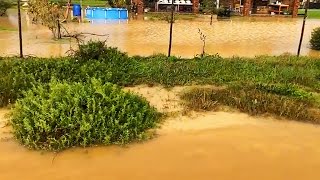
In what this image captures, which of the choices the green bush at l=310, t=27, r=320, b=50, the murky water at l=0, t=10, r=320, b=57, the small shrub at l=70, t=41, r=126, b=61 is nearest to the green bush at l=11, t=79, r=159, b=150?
the small shrub at l=70, t=41, r=126, b=61

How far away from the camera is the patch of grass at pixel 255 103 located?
9641mm

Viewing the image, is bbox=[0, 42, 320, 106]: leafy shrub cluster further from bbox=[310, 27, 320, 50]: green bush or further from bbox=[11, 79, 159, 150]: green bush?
bbox=[310, 27, 320, 50]: green bush

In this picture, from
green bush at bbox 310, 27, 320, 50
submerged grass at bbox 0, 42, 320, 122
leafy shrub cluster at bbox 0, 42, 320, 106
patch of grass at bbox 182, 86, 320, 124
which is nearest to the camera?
patch of grass at bbox 182, 86, 320, 124

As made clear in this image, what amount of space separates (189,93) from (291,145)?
3.04 meters

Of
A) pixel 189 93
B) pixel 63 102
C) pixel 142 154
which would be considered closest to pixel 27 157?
pixel 63 102

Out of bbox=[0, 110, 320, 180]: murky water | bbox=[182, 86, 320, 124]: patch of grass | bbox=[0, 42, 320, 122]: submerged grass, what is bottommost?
bbox=[0, 110, 320, 180]: murky water

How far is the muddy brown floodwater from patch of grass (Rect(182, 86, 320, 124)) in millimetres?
493

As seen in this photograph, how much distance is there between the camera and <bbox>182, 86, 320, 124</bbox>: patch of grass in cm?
964

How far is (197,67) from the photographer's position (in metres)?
12.5

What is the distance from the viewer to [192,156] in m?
7.68

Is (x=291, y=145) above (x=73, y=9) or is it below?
below

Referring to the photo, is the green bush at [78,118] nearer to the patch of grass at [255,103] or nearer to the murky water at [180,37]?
the patch of grass at [255,103]

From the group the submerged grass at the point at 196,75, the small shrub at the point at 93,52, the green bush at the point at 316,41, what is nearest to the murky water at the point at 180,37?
the green bush at the point at 316,41

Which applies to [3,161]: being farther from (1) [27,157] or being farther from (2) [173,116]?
(2) [173,116]
